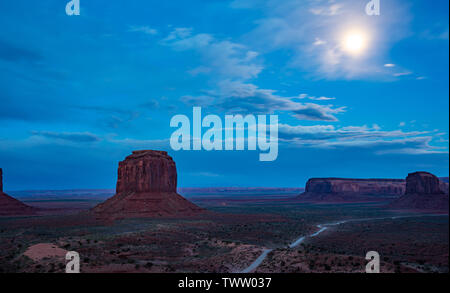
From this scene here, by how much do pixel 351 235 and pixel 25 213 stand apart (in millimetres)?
75832

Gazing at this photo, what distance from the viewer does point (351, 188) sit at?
176 meters

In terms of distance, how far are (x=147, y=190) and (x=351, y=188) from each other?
441ft

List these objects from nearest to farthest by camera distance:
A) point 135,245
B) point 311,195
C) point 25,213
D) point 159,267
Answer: point 159,267 < point 135,245 < point 25,213 < point 311,195

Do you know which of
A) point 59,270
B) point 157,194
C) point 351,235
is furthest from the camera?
point 157,194

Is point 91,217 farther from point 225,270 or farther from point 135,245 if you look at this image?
point 225,270

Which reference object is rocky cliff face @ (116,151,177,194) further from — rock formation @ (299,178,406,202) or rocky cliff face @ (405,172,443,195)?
rock formation @ (299,178,406,202)

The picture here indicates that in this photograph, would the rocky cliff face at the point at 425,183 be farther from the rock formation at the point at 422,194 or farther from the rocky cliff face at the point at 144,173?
the rocky cliff face at the point at 144,173

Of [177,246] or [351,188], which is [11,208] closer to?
[177,246]

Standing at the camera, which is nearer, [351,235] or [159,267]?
[159,267]

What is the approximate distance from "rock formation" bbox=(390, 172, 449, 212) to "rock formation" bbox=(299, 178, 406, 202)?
2308 inches

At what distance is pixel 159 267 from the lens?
82.5ft

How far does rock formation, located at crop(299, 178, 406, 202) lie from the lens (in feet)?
553
